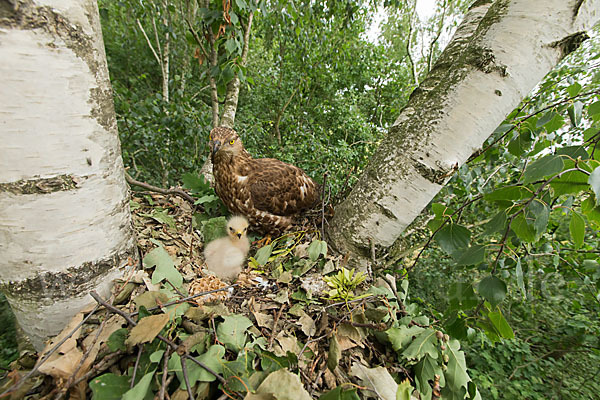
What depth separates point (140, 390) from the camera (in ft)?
1.84

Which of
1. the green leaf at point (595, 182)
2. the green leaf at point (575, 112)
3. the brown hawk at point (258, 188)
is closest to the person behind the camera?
the green leaf at point (595, 182)

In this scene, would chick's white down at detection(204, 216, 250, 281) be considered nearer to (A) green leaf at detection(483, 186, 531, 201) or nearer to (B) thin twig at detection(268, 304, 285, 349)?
(B) thin twig at detection(268, 304, 285, 349)

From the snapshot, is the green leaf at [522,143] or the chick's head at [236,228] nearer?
the green leaf at [522,143]

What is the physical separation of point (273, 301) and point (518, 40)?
1.30 meters

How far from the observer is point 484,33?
88cm

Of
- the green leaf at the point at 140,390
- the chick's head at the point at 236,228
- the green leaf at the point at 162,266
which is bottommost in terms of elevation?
the chick's head at the point at 236,228

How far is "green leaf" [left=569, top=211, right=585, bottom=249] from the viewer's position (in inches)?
23.6

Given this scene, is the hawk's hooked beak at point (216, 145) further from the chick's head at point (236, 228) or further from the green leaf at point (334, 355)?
the green leaf at point (334, 355)

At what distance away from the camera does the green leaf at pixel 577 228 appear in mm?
600

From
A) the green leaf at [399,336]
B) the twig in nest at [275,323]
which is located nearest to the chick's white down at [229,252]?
the twig in nest at [275,323]

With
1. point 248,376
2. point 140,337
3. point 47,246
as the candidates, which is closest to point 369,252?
point 248,376

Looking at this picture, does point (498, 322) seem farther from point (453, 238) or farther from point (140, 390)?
point (140, 390)

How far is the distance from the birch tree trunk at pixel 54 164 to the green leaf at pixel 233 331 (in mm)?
450

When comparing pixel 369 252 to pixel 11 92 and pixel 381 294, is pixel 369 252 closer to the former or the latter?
pixel 381 294
